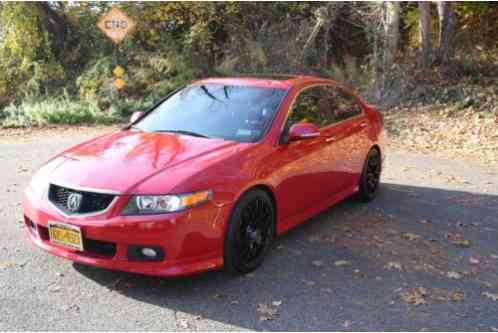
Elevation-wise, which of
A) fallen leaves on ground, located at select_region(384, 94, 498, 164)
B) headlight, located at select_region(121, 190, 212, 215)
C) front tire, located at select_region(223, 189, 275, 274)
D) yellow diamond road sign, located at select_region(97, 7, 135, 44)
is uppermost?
yellow diamond road sign, located at select_region(97, 7, 135, 44)

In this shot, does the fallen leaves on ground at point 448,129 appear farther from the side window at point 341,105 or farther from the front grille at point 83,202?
the front grille at point 83,202

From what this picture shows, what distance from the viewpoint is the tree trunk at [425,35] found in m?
15.0

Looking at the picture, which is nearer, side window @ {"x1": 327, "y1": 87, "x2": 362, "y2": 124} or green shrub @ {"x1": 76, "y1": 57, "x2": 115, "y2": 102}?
side window @ {"x1": 327, "y1": 87, "x2": 362, "y2": 124}

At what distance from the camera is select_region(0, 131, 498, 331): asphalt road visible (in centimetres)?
388

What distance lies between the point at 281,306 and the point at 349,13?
539 inches

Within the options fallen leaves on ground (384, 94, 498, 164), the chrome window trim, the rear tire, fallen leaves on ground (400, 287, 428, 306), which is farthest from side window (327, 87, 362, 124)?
fallen leaves on ground (384, 94, 498, 164)

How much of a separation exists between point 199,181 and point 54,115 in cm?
973

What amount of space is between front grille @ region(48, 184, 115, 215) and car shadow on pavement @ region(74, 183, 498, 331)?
63 cm

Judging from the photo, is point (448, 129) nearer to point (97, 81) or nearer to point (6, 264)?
point (97, 81)

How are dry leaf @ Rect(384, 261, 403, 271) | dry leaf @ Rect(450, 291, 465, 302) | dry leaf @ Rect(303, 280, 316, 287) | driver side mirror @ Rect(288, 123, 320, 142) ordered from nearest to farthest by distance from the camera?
dry leaf @ Rect(450, 291, 465, 302), dry leaf @ Rect(303, 280, 316, 287), dry leaf @ Rect(384, 261, 403, 271), driver side mirror @ Rect(288, 123, 320, 142)

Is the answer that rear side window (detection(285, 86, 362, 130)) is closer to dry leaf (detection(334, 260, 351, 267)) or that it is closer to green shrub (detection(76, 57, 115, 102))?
dry leaf (detection(334, 260, 351, 267))

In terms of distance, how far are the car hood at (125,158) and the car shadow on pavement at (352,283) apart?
0.81 metres

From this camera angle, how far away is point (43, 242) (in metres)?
4.39

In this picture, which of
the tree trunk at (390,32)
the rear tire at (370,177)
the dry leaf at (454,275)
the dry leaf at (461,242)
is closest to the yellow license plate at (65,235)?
the dry leaf at (454,275)
